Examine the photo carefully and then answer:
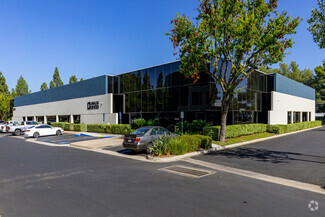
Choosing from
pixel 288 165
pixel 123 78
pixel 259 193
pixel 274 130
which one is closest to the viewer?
pixel 259 193

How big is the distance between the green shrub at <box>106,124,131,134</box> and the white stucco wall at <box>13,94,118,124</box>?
76.2 inches

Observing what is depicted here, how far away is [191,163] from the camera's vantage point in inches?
423

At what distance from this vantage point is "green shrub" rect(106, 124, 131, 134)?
24.3 meters

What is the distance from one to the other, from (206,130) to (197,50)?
682 cm

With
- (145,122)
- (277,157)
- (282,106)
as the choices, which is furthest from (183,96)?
(282,106)

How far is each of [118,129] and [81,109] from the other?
37.6 ft

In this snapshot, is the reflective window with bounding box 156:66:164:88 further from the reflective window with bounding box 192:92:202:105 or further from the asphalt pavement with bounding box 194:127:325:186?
A: the asphalt pavement with bounding box 194:127:325:186

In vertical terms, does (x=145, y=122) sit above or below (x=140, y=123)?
above

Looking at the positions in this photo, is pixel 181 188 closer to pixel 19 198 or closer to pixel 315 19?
pixel 19 198

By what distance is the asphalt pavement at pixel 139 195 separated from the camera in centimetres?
510

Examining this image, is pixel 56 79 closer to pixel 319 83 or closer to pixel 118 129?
pixel 118 129

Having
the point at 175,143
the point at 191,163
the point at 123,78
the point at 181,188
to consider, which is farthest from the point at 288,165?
the point at 123,78

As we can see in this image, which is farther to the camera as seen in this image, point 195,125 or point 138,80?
point 138,80

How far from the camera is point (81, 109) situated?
33.6 metres
